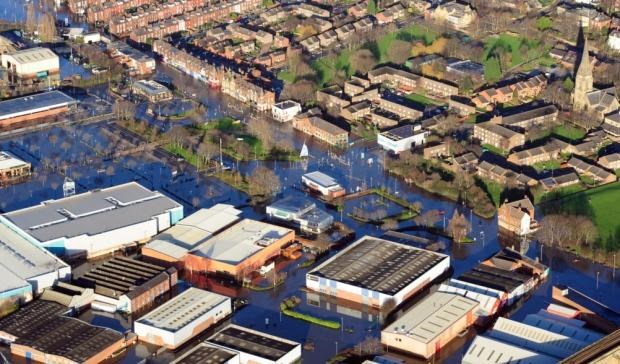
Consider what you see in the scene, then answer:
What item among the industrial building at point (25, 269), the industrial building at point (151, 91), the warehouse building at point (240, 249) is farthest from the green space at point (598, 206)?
the industrial building at point (151, 91)

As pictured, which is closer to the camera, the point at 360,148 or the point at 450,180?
the point at 450,180

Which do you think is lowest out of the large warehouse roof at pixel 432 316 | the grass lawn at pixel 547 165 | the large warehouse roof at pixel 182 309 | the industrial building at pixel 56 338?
the industrial building at pixel 56 338

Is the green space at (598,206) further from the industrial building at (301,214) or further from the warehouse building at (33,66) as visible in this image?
the warehouse building at (33,66)

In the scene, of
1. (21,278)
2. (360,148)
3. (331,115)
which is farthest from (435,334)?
(331,115)

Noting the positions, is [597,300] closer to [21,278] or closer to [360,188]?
[360,188]

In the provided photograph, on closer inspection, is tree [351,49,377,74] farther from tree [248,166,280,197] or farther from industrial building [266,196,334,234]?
industrial building [266,196,334,234]
